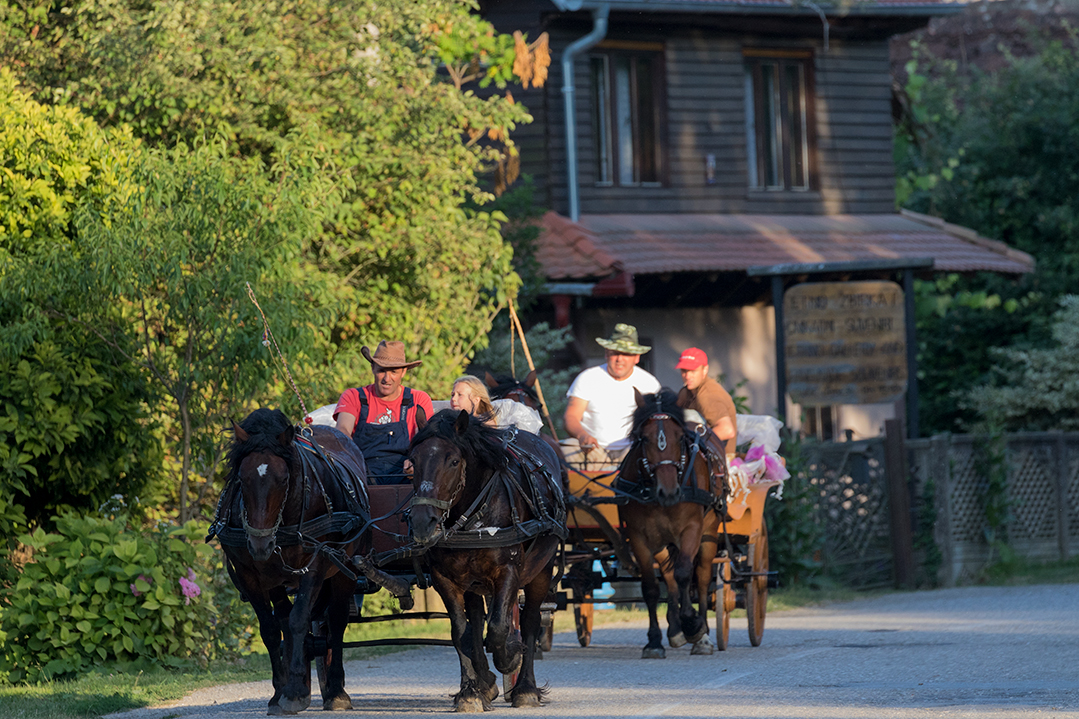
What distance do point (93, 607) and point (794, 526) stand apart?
368 inches

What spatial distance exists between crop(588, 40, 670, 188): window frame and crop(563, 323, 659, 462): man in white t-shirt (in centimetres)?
1082

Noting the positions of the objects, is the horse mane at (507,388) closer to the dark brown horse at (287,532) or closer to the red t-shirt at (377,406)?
the red t-shirt at (377,406)

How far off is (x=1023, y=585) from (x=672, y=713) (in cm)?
1192

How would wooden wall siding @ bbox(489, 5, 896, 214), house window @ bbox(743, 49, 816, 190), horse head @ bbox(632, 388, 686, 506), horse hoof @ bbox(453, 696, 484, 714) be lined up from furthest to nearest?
house window @ bbox(743, 49, 816, 190) → wooden wall siding @ bbox(489, 5, 896, 214) → horse head @ bbox(632, 388, 686, 506) → horse hoof @ bbox(453, 696, 484, 714)

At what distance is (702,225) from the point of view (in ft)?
76.5

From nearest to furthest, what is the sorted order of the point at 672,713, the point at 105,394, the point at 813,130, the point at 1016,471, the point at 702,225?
the point at 672,713 → the point at 105,394 → the point at 1016,471 → the point at 702,225 → the point at 813,130

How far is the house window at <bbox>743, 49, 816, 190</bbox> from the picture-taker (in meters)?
24.9

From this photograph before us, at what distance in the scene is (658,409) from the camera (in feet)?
37.8

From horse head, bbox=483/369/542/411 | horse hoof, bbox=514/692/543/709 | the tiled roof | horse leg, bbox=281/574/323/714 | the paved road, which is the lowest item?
the paved road

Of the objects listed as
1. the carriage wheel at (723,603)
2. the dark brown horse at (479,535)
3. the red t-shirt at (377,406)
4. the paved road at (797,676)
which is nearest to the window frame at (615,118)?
the paved road at (797,676)

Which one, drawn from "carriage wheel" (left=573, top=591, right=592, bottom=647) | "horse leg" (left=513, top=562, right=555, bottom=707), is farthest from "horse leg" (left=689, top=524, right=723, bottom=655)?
"horse leg" (left=513, top=562, right=555, bottom=707)

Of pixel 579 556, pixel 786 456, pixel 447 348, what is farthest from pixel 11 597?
pixel 786 456

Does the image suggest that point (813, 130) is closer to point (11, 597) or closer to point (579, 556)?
point (579, 556)

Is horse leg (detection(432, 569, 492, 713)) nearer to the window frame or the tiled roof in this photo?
the tiled roof
